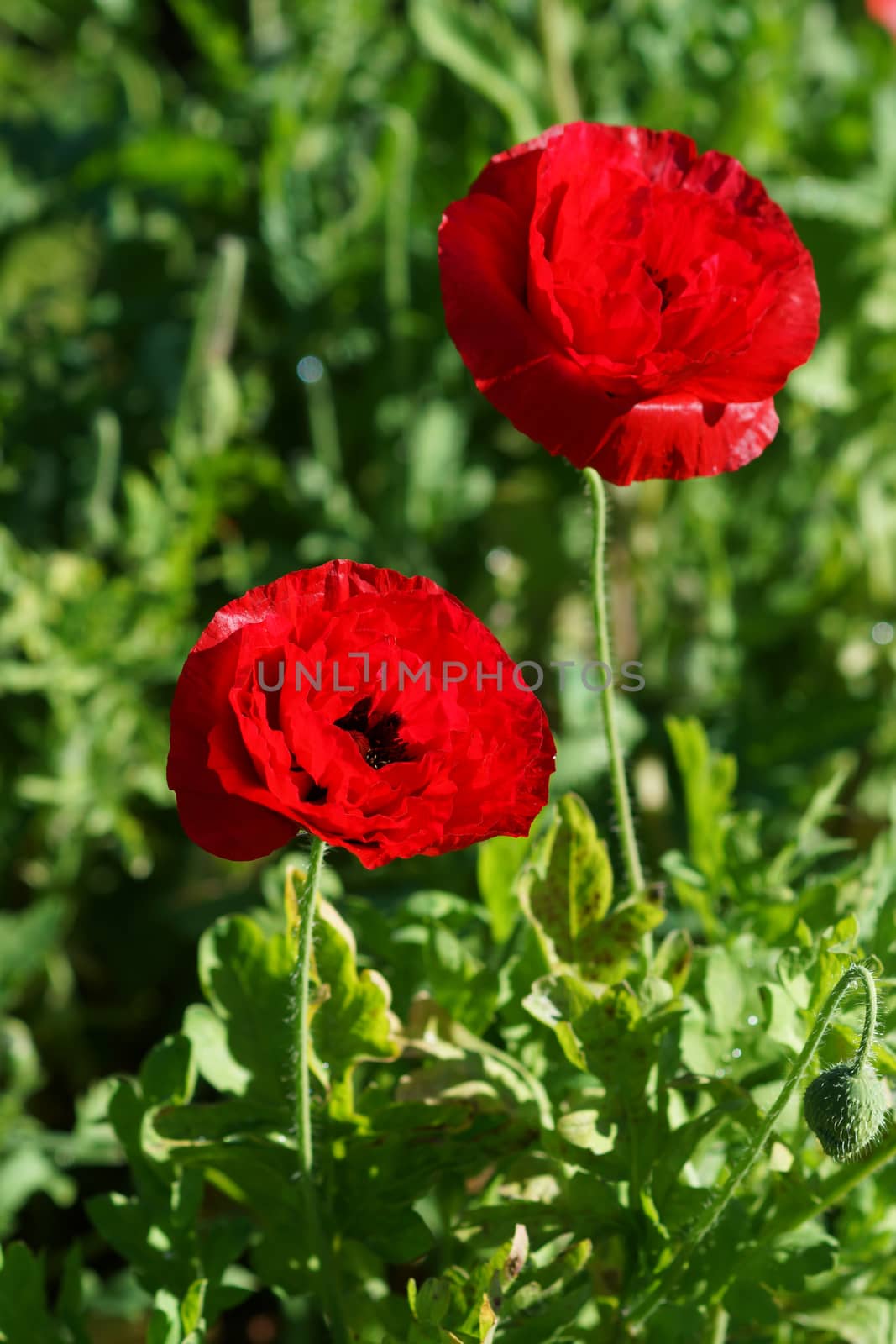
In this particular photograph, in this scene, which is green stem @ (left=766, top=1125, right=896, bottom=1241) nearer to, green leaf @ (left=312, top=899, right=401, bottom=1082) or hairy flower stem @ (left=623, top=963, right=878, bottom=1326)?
hairy flower stem @ (left=623, top=963, right=878, bottom=1326)

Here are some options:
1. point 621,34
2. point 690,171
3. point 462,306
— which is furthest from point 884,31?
point 462,306

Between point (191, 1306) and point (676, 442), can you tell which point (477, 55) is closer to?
point (676, 442)

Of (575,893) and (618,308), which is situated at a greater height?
(618,308)

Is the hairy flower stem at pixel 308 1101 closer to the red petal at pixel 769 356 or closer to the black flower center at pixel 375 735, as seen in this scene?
the black flower center at pixel 375 735

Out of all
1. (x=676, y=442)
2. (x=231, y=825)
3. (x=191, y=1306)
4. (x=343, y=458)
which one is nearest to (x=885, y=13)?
(x=343, y=458)

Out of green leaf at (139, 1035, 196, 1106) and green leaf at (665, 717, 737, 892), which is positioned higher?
green leaf at (665, 717, 737, 892)

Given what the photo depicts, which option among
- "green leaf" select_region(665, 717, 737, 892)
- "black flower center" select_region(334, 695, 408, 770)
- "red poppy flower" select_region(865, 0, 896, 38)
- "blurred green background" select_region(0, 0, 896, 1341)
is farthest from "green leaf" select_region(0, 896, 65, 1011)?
"red poppy flower" select_region(865, 0, 896, 38)
